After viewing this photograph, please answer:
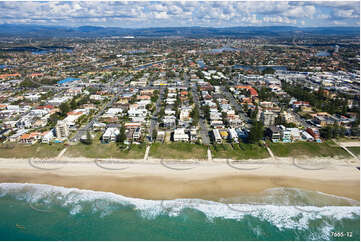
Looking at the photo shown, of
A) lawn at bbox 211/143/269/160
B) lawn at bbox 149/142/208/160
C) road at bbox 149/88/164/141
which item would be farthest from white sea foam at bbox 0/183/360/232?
road at bbox 149/88/164/141

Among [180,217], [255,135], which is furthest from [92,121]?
[255,135]

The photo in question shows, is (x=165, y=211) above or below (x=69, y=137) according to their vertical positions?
below

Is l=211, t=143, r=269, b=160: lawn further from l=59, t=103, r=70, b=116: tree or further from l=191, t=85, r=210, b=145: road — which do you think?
l=59, t=103, r=70, b=116: tree

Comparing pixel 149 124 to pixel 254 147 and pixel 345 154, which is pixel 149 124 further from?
pixel 345 154

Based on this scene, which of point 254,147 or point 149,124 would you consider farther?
point 149,124

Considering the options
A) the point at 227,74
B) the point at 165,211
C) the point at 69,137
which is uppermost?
the point at 227,74

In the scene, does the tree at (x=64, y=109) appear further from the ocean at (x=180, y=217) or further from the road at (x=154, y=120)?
the ocean at (x=180, y=217)

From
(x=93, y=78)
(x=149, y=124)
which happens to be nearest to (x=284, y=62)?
(x=93, y=78)

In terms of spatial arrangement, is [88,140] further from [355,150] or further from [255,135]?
[355,150]
